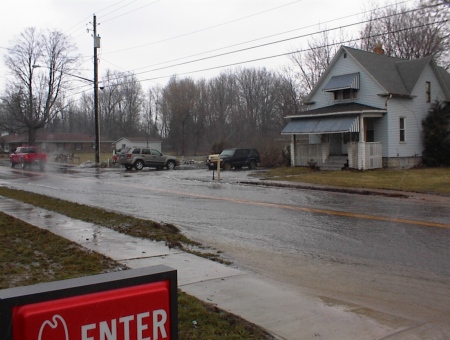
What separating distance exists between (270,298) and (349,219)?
6975 mm

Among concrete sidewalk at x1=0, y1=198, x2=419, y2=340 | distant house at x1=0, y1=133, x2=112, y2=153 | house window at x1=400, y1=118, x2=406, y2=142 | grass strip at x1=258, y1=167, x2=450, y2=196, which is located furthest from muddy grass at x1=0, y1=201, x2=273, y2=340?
distant house at x1=0, y1=133, x2=112, y2=153

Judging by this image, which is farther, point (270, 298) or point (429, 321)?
point (270, 298)

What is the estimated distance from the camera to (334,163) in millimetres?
30109

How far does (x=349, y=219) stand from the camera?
40.1 ft

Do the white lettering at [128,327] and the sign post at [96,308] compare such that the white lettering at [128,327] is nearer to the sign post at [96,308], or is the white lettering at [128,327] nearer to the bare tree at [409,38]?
the sign post at [96,308]

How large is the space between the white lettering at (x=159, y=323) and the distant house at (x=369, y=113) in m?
27.3

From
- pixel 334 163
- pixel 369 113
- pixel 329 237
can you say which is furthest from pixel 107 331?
pixel 334 163

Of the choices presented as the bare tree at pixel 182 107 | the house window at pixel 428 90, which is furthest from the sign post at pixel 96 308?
the bare tree at pixel 182 107

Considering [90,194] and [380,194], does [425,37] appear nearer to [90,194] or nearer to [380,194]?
[380,194]

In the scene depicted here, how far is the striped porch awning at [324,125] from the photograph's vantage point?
1128 inches

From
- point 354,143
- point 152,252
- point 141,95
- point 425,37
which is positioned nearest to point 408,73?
point 354,143

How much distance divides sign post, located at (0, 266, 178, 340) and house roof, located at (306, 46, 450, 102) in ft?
96.2

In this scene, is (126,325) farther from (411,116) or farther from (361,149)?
(411,116)

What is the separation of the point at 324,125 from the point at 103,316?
29077mm
